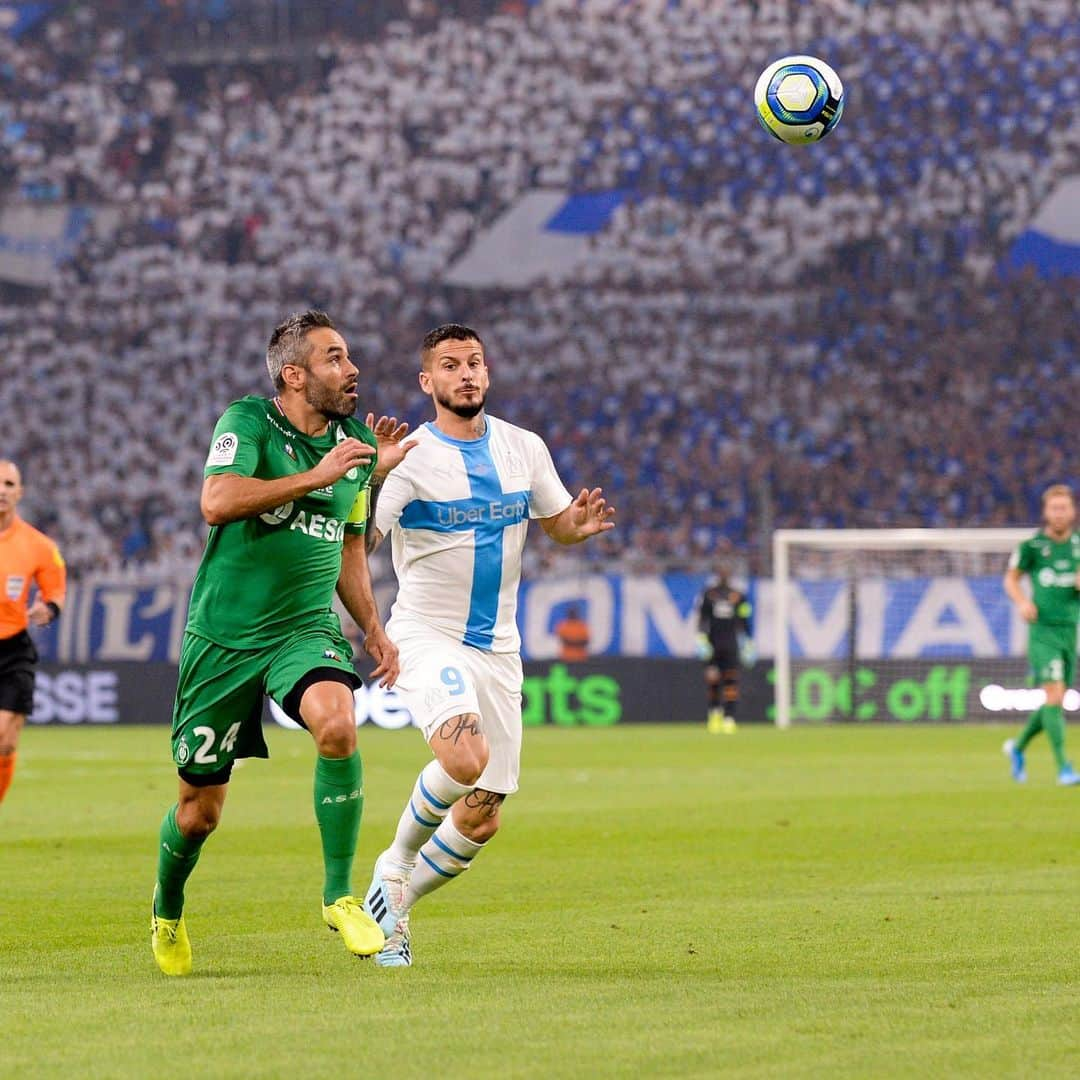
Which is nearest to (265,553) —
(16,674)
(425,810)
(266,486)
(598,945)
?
(266,486)

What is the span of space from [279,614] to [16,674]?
5.17 meters

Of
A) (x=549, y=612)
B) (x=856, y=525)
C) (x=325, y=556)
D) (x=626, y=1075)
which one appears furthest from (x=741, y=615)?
(x=626, y=1075)

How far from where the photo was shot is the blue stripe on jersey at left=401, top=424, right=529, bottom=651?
734 cm

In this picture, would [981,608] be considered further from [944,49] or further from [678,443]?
→ [944,49]

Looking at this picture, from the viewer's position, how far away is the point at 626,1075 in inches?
180

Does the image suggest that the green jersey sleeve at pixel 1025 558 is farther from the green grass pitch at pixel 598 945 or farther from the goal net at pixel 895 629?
the goal net at pixel 895 629

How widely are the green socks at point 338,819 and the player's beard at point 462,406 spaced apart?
1.46m

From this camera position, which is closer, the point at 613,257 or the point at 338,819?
the point at 338,819

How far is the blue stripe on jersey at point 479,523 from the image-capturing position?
24.1 feet

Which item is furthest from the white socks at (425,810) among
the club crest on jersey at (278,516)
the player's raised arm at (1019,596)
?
the player's raised arm at (1019,596)

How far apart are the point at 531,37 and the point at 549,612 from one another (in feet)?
45.9

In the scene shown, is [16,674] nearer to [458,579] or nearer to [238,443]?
[458,579]

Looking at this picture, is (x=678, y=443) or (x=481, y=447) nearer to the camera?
(x=481, y=447)

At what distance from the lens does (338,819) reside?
6613 millimetres
